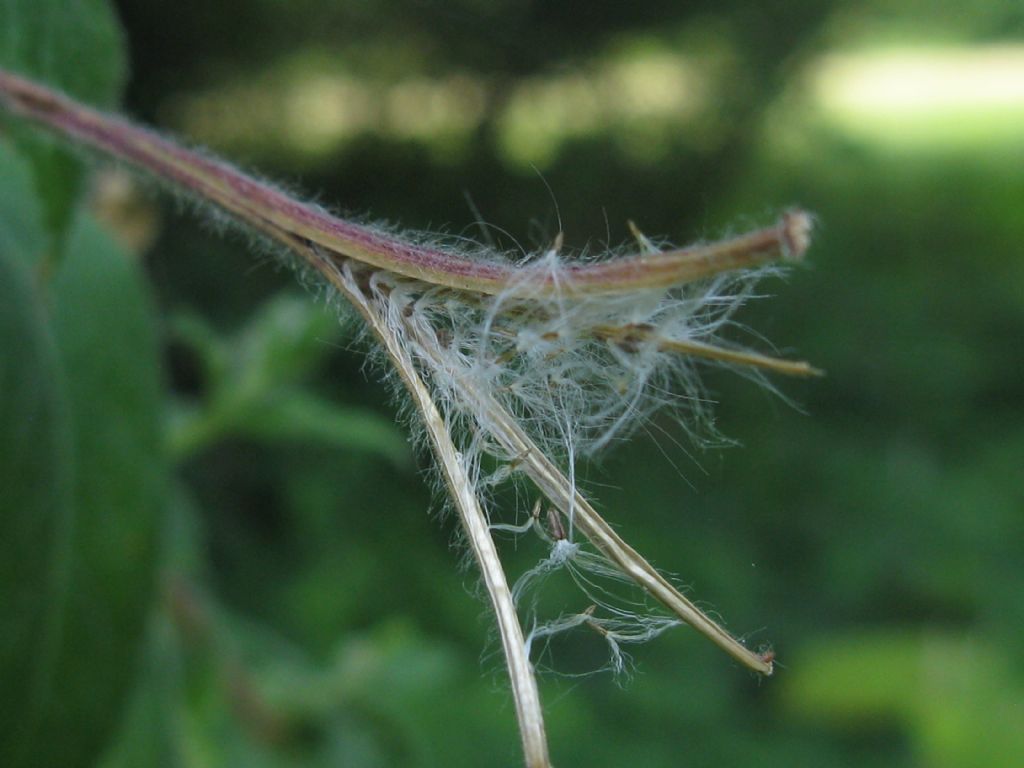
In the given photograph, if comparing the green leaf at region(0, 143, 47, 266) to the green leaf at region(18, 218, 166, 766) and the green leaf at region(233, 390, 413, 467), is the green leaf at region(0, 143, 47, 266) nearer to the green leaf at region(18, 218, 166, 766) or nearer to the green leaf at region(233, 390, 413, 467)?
the green leaf at region(18, 218, 166, 766)

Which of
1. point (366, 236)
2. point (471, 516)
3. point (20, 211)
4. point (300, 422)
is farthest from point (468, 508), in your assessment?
point (300, 422)

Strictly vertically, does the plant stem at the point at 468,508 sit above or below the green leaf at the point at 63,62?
below

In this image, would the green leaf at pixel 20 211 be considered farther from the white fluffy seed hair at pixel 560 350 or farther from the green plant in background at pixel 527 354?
the white fluffy seed hair at pixel 560 350

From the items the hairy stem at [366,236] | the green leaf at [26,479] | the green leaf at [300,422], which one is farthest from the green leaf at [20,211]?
the green leaf at [300,422]

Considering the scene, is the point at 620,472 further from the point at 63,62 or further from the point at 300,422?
the point at 63,62

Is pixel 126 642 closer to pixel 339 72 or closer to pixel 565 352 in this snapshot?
pixel 565 352

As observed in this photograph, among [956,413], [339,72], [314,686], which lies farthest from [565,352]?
[956,413]

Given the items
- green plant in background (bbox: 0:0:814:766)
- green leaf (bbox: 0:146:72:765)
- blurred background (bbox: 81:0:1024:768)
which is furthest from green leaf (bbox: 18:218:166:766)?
green plant in background (bbox: 0:0:814:766)
